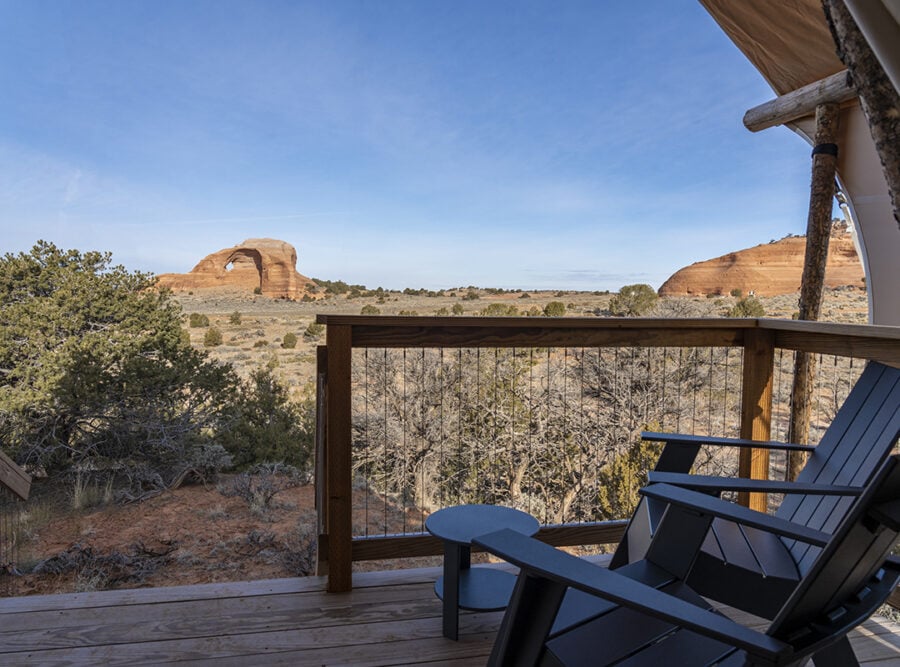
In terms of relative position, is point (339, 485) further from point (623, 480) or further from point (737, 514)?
point (623, 480)

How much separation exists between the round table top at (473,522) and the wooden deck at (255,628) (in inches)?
14.2

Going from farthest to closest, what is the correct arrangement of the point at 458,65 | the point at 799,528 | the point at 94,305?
the point at 458,65 < the point at 94,305 < the point at 799,528

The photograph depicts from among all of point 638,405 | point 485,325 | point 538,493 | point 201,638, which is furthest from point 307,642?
point 638,405

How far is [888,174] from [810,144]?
3.22 m

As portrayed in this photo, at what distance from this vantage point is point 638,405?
22.5 feet

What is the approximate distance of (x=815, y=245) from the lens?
412cm

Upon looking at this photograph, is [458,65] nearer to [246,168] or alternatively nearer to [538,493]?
[246,168]

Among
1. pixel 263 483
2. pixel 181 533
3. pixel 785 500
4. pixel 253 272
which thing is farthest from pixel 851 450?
pixel 253 272

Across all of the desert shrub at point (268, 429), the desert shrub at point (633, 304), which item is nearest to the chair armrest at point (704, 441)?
the desert shrub at point (268, 429)

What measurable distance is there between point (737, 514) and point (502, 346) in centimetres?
120

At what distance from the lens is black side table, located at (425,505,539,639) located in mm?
1868

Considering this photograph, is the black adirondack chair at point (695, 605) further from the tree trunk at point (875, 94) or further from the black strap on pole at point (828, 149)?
the black strap on pole at point (828, 149)

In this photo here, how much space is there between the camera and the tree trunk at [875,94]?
4.93ft

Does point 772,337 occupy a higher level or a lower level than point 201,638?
higher
